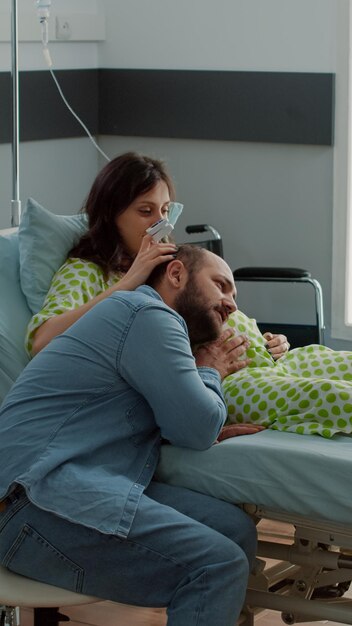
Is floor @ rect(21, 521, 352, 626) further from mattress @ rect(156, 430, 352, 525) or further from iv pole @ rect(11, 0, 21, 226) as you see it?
iv pole @ rect(11, 0, 21, 226)

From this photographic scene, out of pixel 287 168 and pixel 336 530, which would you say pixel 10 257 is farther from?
pixel 287 168

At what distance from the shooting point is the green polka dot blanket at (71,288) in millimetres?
2543

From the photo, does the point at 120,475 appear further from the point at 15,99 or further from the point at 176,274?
the point at 15,99

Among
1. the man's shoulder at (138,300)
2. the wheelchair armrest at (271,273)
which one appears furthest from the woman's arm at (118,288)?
the wheelchair armrest at (271,273)

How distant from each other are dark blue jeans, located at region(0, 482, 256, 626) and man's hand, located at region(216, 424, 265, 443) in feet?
0.78

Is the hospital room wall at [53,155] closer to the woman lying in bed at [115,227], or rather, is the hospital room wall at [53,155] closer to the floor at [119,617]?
the woman lying in bed at [115,227]

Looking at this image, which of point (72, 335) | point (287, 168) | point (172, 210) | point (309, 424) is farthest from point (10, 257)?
point (287, 168)

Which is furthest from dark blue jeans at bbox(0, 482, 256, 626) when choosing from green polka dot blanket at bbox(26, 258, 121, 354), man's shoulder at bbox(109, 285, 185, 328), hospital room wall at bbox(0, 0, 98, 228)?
hospital room wall at bbox(0, 0, 98, 228)

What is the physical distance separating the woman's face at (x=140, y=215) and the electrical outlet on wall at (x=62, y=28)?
1708mm

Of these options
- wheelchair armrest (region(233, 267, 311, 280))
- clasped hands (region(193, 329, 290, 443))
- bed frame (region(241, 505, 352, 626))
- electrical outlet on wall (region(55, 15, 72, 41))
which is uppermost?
electrical outlet on wall (region(55, 15, 72, 41))

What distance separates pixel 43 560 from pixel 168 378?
396mm

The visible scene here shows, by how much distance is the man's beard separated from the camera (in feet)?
7.22

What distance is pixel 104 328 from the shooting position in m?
2.02

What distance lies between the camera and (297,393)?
2.16 metres
